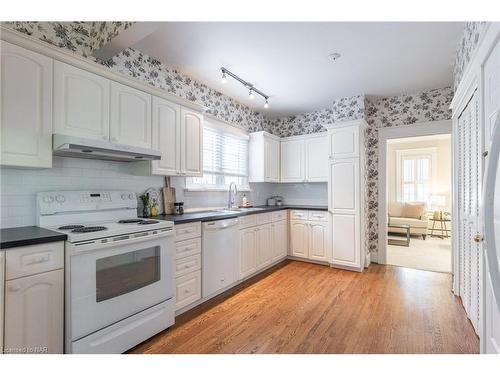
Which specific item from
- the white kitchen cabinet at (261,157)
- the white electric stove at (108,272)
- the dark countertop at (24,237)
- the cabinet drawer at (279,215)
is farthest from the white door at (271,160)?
the dark countertop at (24,237)

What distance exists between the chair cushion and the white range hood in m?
6.12

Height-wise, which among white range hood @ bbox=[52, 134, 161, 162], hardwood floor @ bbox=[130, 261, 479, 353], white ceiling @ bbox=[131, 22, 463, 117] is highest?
white ceiling @ bbox=[131, 22, 463, 117]


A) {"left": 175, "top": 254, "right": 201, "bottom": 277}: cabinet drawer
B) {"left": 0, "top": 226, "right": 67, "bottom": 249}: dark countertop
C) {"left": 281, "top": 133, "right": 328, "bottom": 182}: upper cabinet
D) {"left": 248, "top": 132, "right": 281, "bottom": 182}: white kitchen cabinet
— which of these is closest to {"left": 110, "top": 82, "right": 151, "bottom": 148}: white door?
{"left": 0, "top": 226, "right": 67, "bottom": 249}: dark countertop

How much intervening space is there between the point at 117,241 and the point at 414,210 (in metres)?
6.51

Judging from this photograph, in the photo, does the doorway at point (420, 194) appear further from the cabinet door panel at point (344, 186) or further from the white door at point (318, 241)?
the cabinet door panel at point (344, 186)

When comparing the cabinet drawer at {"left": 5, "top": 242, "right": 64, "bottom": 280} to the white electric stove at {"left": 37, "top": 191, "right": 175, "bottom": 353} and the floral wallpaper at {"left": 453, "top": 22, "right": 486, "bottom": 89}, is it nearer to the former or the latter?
the white electric stove at {"left": 37, "top": 191, "right": 175, "bottom": 353}

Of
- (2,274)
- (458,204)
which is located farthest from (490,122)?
(2,274)

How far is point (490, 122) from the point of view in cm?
153

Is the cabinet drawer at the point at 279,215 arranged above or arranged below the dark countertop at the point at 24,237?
below

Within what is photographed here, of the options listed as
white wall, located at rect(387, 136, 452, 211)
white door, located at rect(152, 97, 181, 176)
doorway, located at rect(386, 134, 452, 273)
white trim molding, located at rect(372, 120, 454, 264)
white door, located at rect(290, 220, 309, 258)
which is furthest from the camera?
white wall, located at rect(387, 136, 452, 211)

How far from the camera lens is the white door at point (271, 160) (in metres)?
4.30

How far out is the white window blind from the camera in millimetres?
3590

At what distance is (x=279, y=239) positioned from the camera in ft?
13.1

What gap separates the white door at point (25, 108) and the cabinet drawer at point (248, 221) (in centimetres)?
202
